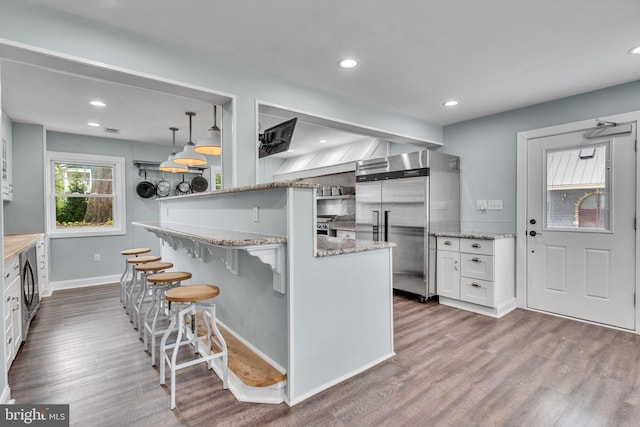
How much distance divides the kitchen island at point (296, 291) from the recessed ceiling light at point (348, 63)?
135 centimetres

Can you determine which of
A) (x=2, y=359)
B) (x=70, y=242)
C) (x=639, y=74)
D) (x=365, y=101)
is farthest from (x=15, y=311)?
(x=639, y=74)

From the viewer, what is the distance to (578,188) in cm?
343

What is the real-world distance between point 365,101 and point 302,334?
8.86 feet

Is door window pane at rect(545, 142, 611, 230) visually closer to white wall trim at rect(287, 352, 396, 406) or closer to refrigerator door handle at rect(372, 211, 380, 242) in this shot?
refrigerator door handle at rect(372, 211, 380, 242)

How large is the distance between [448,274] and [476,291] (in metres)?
0.37

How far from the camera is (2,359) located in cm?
189

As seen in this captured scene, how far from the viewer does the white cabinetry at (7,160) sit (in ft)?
12.7

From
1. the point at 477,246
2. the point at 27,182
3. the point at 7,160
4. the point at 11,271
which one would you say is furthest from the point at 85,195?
the point at 477,246

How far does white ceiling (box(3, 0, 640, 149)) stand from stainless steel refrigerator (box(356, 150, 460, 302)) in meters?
1.09

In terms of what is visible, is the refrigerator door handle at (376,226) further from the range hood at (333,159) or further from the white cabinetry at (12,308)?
the white cabinetry at (12,308)

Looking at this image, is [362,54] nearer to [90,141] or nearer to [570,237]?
[570,237]

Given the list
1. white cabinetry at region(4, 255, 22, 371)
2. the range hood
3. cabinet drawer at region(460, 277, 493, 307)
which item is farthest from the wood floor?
the range hood

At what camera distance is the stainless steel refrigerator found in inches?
160

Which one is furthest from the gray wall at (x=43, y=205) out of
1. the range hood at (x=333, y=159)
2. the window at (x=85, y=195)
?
the range hood at (x=333, y=159)
